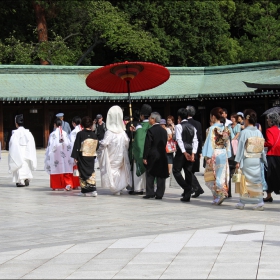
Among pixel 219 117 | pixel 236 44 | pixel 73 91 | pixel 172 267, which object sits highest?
pixel 236 44

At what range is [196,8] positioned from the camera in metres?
42.6

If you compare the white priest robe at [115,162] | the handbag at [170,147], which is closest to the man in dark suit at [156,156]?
the white priest robe at [115,162]

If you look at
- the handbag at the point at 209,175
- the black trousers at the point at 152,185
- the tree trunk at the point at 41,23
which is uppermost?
the tree trunk at the point at 41,23

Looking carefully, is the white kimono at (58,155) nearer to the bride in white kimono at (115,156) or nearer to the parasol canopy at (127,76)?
the bride in white kimono at (115,156)

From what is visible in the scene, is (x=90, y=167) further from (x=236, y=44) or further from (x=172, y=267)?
(x=236, y=44)

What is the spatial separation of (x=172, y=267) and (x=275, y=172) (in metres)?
5.32

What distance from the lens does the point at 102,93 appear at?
33.9 m

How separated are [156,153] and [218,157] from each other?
1491 mm

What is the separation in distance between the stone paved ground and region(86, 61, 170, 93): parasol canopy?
258 centimetres

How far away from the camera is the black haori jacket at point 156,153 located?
12508 millimetres

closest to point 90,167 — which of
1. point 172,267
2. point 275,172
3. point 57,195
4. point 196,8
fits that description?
point 57,195

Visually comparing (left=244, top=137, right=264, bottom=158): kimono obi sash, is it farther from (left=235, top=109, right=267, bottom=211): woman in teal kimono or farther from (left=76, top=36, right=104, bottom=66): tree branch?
(left=76, top=36, right=104, bottom=66): tree branch

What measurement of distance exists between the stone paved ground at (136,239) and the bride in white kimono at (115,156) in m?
0.74

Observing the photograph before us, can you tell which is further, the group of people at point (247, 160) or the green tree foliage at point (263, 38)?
the green tree foliage at point (263, 38)
